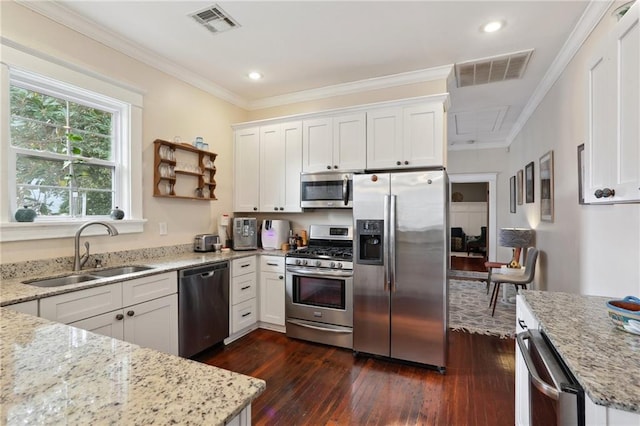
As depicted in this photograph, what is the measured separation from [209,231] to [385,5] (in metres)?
2.86

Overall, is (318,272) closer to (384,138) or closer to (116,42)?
(384,138)

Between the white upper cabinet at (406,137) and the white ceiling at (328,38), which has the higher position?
the white ceiling at (328,38)

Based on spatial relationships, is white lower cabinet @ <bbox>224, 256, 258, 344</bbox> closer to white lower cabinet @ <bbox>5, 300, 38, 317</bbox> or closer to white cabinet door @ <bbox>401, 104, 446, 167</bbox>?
white lower cabinet @ <bbox>5, 300, 38, 317</bbox>

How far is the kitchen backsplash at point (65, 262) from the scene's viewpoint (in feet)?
6.69

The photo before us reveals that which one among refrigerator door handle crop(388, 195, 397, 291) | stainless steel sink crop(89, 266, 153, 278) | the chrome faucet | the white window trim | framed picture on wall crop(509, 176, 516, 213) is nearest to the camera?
the white window trim

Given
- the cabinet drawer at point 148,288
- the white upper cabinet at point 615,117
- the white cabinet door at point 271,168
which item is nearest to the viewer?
the white upper cabinet at point 615,117

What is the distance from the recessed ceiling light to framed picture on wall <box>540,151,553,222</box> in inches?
61.3

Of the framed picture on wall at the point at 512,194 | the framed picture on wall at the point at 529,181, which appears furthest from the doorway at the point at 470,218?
the framed picture on wall at the point at 529,181

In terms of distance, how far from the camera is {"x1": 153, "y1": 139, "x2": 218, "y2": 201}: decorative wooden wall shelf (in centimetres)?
300

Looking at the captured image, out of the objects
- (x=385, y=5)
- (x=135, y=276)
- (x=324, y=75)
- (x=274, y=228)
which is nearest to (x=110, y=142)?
(x=135, y=276)

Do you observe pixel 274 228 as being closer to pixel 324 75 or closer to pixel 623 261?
pixel 324 75

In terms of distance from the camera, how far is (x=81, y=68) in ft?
7.87

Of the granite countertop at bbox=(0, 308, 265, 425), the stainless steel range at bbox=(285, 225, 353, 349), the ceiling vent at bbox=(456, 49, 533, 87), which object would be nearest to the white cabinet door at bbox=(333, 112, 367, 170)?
the stainless steel range at bbox=(285, 225, 353, 349)

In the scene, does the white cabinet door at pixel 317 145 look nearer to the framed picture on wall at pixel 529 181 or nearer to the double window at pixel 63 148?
the double window at pixel 63 148
